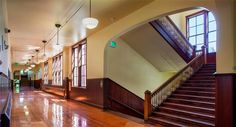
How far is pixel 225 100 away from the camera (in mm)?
3484

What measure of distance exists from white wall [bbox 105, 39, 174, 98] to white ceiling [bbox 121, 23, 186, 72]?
241 mm

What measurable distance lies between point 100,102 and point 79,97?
91.6 inches

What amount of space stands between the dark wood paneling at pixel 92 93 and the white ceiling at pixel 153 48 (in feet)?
6.93

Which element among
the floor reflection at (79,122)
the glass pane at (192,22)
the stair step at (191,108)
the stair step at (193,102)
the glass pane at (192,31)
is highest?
the glass pane at (192,22)

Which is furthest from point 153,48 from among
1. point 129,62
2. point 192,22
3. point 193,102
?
point 192,22

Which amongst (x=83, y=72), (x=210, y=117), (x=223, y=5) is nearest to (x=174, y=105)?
(x=210, y=117)

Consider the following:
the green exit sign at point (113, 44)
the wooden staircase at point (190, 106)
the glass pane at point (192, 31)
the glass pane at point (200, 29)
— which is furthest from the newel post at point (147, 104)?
the glass pane at point (192, 31)

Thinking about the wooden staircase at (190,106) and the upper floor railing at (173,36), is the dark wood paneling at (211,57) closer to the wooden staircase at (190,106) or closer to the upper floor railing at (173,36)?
the upper floor railing at (173,36)

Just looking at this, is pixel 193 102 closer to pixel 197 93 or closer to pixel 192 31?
pixel 197 93

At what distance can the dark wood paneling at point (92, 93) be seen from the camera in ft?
25.3

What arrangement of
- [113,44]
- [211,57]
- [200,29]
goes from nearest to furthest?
[113,44]
[211,57]
[200,29]

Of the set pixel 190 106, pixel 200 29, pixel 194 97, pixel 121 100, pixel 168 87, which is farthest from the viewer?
pixel 200 29

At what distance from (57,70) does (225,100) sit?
12.8 metres

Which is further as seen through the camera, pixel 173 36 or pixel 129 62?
pixel 129 62
